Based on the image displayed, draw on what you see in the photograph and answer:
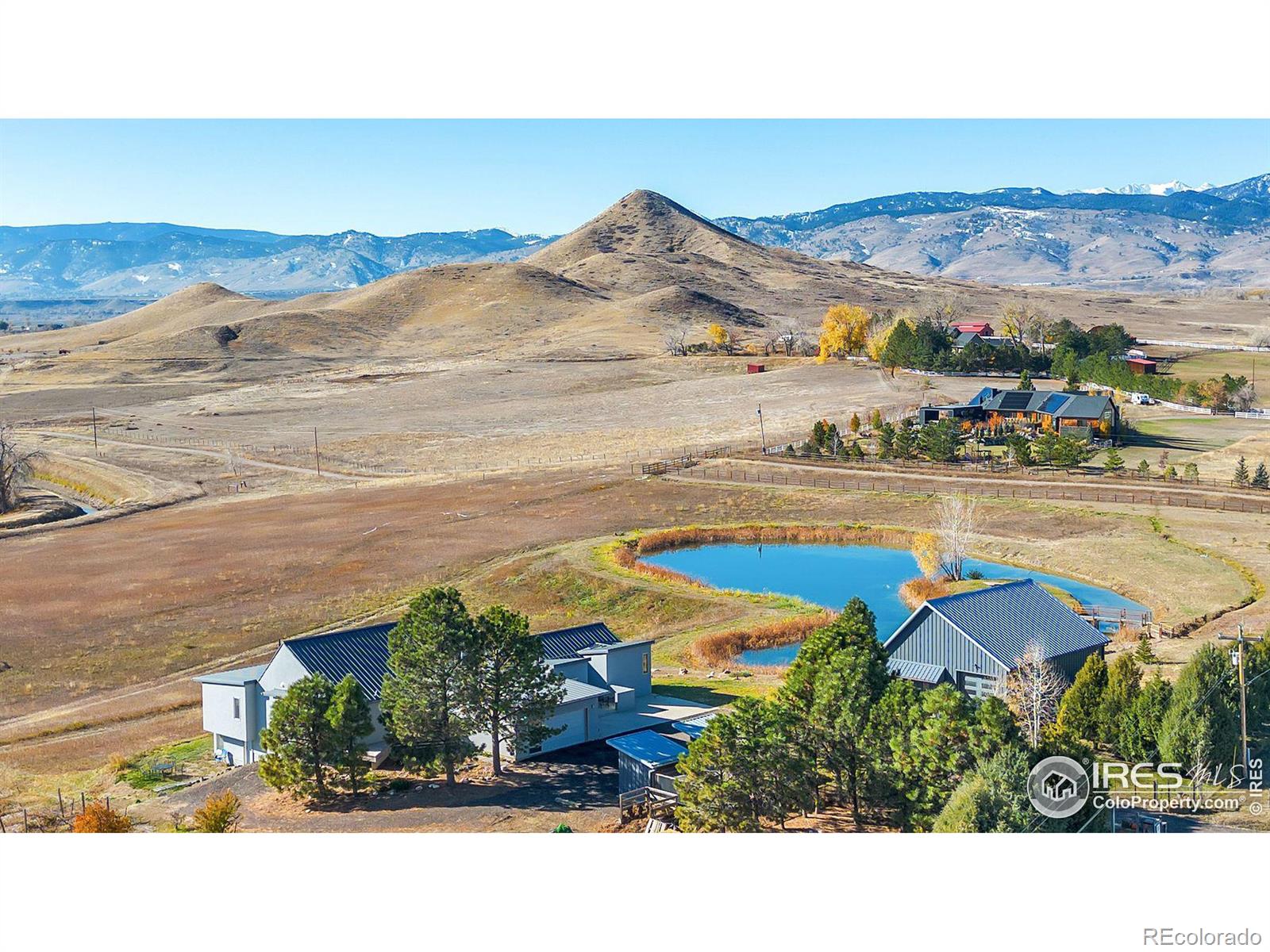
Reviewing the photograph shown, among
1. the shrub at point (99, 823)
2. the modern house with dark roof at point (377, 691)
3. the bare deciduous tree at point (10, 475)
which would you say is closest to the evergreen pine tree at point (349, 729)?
the modern house with dark roof at point (377, 691)

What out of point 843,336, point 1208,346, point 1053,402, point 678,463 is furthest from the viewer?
point 1208,346

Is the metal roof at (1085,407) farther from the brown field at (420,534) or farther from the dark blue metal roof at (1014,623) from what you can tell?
the dark blue metal roof at (1014,623)

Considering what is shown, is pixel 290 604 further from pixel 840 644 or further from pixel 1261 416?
pixel 1261 416

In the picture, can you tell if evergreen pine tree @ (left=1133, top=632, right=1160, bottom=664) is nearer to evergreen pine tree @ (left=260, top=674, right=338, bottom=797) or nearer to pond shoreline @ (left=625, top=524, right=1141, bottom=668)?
pond shoreline @ (left=625, top=524, right=1141, bottom=668)

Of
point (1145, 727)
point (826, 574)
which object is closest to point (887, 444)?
point (826, 574)

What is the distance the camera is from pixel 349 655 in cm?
3678

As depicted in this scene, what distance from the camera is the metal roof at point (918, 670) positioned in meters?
34.4

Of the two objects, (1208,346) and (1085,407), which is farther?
(1208,346)

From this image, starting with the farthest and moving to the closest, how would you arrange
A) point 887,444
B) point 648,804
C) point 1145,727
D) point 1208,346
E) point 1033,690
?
point 1208,346 < point 887,444 < point 1033,690 < point 648,804 < point 1145,727

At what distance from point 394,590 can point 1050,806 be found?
38.4 m

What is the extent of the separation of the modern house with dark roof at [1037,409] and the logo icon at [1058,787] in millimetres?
67205

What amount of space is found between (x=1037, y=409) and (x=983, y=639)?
6064cm

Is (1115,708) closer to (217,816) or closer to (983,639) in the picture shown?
(983,639)

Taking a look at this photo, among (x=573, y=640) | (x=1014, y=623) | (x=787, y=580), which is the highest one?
(x=1014, y=623)
